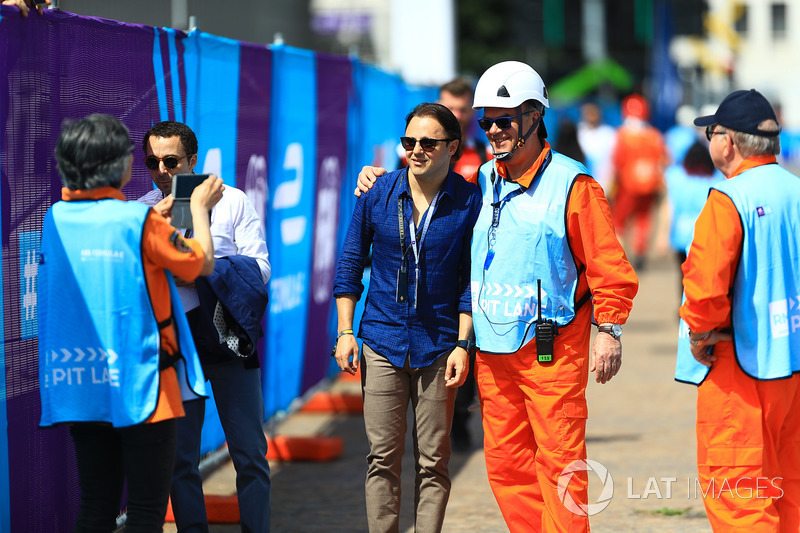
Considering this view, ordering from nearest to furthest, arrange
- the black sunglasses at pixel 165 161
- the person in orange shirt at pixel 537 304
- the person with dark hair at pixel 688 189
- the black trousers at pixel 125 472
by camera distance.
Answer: the black trousers at pixel 125 472
the black sunglasses at pixel 165 161
the person in orange shirt at pixel 537 304
the person with dark hair at pixel 688 189

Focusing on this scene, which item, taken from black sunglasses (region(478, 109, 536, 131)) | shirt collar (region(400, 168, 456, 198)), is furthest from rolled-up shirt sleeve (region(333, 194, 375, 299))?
black sunglasses (region(478, 109, 536, 131))

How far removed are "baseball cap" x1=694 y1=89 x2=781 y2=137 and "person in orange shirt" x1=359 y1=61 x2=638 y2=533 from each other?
55 cm

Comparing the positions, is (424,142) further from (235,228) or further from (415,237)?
(235,228)

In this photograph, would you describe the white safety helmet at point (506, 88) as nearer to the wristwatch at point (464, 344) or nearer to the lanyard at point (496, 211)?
the lanyard at point (496, 211)

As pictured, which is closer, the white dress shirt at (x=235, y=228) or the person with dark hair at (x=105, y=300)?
the person with dark hair at (x=105, y=300)

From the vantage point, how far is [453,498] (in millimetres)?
6543

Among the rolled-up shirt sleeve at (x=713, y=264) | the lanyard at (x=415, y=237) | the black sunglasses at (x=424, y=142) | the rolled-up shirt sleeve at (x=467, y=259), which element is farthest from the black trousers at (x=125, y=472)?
the rolled-up shirt sleeve at (x=713, y=264)

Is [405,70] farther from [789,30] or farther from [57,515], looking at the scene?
[789,30]

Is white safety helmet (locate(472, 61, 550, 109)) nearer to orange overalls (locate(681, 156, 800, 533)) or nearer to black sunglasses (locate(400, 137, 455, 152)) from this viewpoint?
black sunglasses (locate(400, 137, 455, 152))

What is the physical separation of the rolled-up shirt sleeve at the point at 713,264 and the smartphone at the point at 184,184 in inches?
71.5

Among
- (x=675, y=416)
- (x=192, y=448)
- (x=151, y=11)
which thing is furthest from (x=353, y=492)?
(x=151, y=11)

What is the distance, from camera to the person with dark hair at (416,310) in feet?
15.7

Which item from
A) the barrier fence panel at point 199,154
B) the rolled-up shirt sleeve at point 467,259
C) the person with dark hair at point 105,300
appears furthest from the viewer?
the rolled-up shirt sleeve at point 467,259

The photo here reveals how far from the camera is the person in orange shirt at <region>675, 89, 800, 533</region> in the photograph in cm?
442
